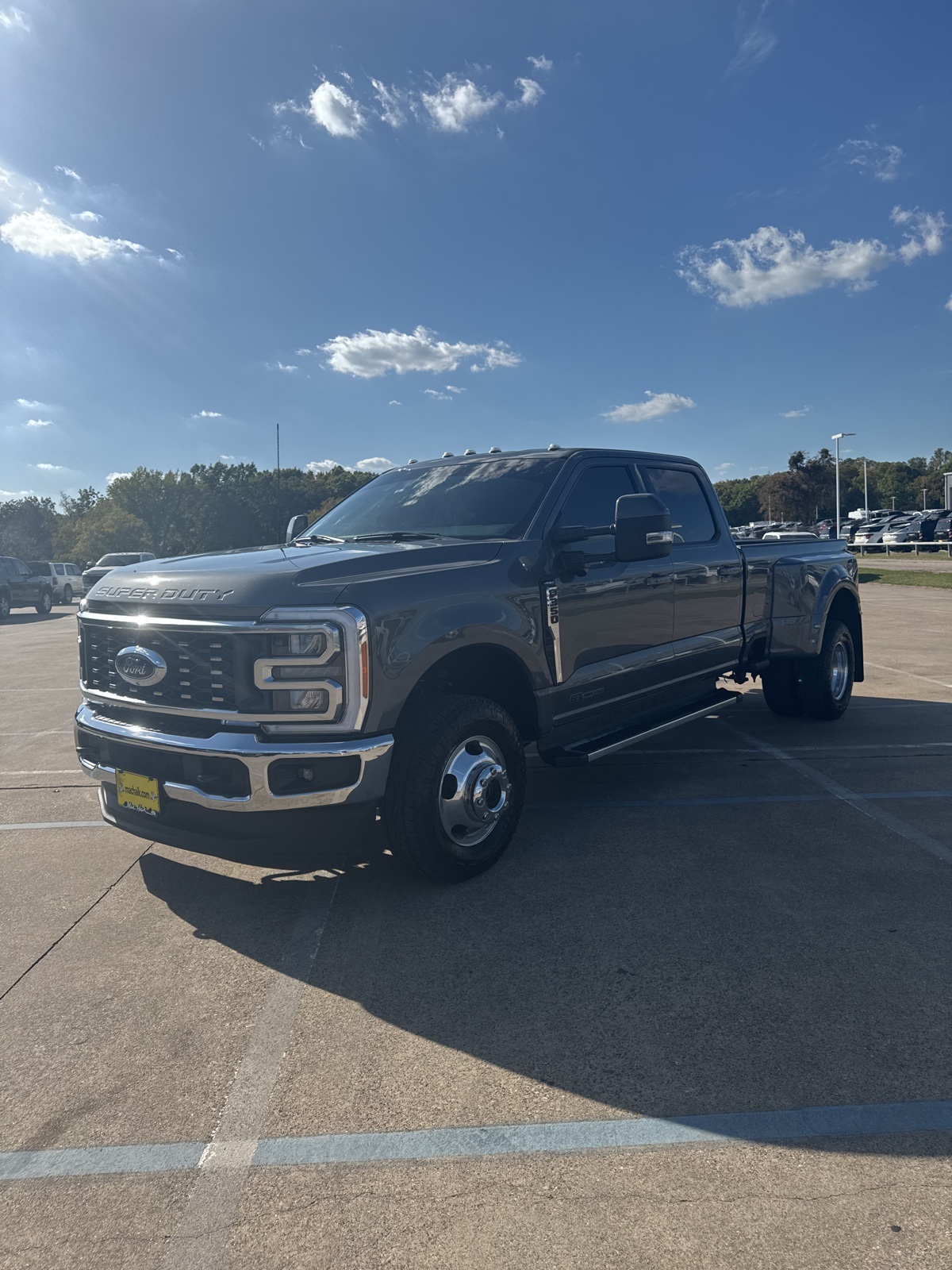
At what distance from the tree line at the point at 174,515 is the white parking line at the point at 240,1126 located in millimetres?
83571

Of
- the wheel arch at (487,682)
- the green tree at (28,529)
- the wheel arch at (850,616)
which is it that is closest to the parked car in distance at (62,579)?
the wheel arch at (850,616)

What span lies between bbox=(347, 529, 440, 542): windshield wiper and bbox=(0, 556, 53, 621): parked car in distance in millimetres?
23068

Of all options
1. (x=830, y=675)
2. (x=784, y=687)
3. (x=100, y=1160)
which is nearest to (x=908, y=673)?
(x=830, y=675)

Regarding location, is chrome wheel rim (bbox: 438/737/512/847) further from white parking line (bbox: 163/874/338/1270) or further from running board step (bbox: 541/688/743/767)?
white parking line (bbox: 163/874/338/1270)

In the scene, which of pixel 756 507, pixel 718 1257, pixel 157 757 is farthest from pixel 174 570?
pixel 756 507

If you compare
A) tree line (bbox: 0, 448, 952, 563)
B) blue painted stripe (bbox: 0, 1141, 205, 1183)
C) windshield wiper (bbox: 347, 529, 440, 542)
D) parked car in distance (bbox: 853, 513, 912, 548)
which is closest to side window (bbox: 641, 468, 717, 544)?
windshield wiper (bbox: 347, 529, 440, 542)

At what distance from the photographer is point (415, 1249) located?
1979 millimetres

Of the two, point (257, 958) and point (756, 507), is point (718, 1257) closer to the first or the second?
point (257, 958)

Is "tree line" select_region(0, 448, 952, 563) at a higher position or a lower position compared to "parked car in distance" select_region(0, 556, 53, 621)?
higher

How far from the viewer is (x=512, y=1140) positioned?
2.34 m

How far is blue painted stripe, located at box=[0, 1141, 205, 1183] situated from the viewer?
227cm

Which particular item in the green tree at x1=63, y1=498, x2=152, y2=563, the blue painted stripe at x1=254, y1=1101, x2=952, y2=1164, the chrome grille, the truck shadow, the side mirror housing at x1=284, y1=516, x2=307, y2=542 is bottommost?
the blue painted stripe at x1=254, y1=1101, x2=952, y2=1164

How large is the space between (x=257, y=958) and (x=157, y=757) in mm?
896

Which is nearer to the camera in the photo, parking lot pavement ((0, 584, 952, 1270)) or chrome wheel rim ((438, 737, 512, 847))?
parking lot pavement ((0, 584, 952, 1270))
